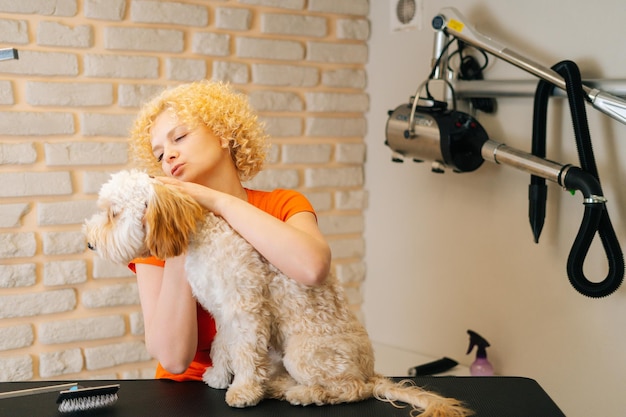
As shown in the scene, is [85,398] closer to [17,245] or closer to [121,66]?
[17,245]

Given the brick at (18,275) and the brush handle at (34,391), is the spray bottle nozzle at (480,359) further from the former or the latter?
the brick at (18,275)

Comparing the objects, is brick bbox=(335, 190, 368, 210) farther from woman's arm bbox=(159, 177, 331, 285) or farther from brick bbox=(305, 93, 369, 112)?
woman's arm bbox=(159, 177, 331, 285)

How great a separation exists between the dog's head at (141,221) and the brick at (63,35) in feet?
2.96

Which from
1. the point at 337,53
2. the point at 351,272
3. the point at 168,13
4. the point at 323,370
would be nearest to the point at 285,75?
the point at 337,53

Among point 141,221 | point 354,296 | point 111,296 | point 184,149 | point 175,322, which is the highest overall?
point 184,149

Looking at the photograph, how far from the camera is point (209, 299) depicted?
4.11 ft

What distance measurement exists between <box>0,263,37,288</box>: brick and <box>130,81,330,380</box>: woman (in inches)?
25.1

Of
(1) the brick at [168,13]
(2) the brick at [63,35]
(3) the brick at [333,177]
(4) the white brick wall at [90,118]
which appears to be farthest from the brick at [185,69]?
(3) the brick at [333,177]

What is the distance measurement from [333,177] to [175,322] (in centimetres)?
122

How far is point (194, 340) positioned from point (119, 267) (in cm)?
84

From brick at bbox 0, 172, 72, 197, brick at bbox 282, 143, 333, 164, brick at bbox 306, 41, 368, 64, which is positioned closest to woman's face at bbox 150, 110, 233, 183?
brick at bbox 0, 172, 72, 197

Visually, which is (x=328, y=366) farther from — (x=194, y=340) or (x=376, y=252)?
(x=376, y=252)

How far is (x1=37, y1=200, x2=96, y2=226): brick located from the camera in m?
1.96

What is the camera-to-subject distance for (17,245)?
76.3 inches
